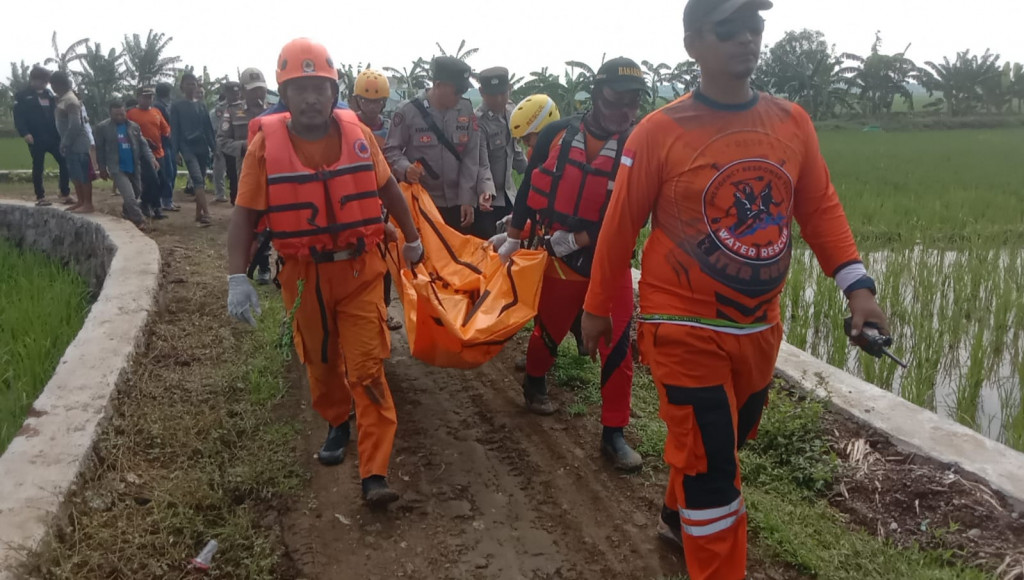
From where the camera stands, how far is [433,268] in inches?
173

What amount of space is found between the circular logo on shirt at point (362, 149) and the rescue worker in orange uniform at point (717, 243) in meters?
1.19

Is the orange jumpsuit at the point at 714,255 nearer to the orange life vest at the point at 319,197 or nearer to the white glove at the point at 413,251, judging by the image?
the orange life vest at the point at 319,197

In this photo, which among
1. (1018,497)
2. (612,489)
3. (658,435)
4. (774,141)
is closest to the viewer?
(774,141)

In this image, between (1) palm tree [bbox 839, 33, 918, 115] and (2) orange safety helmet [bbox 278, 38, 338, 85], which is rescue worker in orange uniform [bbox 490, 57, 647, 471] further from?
(1) palm tree [bbox 839, 33, 918, 115]

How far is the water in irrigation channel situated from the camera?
4281 mm

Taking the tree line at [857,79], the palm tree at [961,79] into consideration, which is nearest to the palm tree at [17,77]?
the tree line at [857,79]

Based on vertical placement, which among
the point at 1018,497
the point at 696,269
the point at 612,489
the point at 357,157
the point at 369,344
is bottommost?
the point at 612,489

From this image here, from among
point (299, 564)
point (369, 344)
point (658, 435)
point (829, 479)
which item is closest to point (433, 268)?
point (369, 344)

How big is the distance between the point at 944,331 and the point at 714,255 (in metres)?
3.60

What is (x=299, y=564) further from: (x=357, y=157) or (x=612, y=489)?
(x=357, y=157)

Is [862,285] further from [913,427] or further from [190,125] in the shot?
[190,125]

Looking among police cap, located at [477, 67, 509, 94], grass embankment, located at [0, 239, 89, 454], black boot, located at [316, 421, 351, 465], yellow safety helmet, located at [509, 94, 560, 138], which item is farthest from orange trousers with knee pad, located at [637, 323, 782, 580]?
police cap, located at [477, 67, 509, 94]

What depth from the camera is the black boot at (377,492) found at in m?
3.13

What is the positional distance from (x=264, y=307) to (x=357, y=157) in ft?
9.88
